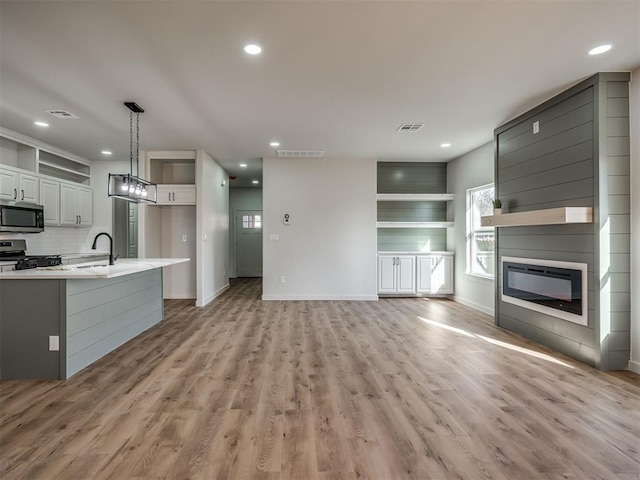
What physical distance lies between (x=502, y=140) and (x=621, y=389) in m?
3.19

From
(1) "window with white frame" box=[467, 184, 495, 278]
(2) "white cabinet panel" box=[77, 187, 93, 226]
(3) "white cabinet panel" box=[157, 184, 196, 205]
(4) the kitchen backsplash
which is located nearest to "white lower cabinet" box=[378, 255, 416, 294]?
(1) "window with white frame" box=[467, 184, 495, 278]

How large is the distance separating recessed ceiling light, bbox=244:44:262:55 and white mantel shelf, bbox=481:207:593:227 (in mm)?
3160

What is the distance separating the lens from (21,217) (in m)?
4.59

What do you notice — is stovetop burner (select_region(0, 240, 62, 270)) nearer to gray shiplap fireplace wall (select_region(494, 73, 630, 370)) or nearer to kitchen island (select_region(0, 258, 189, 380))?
kitchen island (select_region(0, 258, 189, 380))

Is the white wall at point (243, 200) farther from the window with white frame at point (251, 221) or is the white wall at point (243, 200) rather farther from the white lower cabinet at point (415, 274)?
the white lower cabinet at point (415, 274)

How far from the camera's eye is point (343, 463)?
1.71 meters

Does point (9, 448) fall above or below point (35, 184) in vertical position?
below

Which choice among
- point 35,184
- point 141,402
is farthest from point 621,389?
point 35,184

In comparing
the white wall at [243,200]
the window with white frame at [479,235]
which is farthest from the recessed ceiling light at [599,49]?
the white wall at [243,200]

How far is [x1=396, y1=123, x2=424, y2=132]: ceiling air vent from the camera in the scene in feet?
14.3

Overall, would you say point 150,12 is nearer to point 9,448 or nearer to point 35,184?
point 9,448

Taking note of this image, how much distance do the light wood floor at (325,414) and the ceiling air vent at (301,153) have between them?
3.34 meters

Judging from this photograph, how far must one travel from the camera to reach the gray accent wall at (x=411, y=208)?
21.8ft

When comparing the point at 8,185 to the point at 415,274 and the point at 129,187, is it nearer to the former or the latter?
the point at 129,187
